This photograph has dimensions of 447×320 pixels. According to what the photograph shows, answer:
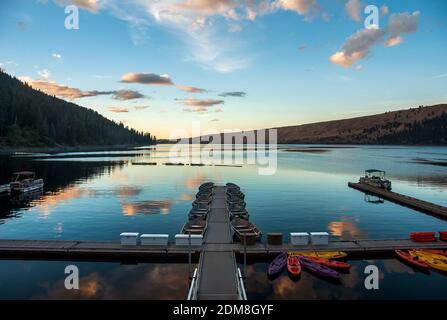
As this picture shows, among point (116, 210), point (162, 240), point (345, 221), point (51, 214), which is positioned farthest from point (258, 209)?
point (51, 214)

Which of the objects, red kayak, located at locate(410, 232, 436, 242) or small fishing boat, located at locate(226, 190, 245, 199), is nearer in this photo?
red kayak, located at locate(410, 232, 436, 242)

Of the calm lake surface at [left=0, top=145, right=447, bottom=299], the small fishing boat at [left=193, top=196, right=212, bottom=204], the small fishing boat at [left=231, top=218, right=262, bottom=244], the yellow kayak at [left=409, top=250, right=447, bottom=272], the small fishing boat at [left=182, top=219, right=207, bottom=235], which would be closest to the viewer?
the calm lake surface at [left=0, top=145, right=447, bottom=299]

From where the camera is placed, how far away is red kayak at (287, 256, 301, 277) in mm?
31984

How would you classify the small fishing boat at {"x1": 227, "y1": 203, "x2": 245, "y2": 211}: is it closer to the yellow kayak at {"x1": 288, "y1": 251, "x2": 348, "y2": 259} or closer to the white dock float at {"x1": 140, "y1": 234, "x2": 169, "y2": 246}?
the white dock float at {"x1": 140, "y1": 234, "x2": 169, "y2": 246}

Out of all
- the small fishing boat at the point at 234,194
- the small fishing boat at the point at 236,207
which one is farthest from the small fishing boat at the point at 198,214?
the small fishing boat at the point at 234,194

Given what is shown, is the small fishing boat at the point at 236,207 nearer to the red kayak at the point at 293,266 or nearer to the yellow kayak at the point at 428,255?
the red kayak at the point at 293,266

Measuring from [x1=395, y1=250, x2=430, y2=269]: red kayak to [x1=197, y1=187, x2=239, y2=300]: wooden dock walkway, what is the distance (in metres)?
18.5

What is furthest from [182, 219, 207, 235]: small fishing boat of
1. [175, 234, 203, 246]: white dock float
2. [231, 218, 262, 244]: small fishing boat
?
[231, 218, 262, 244]: small fishing boat

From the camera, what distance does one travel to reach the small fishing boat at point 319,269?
3209 centimetres

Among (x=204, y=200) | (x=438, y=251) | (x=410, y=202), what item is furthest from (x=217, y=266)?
(x=410, y=202)

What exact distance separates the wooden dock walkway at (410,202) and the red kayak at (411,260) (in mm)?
32069

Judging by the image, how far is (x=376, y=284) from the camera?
1250 inches

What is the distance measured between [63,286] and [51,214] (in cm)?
3565

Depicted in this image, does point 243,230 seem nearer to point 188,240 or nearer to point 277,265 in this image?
point 188,240
